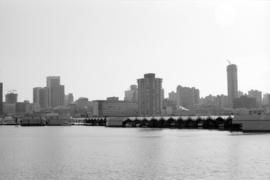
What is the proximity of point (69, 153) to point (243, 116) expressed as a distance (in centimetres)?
5513

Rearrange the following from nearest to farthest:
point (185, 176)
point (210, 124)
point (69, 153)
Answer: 1. point (185, 176)
2. point (69, 153)
3. point (210, 124)

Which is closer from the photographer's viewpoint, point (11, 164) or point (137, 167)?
point (137, 167)

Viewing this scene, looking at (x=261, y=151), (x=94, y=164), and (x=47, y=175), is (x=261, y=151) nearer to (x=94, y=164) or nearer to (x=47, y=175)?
(x=94, y=164)

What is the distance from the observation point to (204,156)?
55375mm

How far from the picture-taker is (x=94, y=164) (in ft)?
161

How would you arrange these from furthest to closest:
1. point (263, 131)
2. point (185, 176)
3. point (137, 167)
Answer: point (263, 131), point (137, 167), point (185, 176)

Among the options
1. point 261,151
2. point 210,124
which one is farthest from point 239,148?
point 210,124

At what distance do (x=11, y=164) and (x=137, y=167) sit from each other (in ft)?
47.7

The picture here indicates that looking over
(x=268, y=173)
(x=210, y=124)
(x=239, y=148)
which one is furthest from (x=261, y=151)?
(x=210, y=124)

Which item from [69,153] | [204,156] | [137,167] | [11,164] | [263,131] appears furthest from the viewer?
[263,131]

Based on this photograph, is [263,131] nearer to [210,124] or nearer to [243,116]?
[243,116]

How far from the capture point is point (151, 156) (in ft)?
186

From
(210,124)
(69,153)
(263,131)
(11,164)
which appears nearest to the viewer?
(11,164)

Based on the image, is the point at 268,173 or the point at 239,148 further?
the point at 239,148
